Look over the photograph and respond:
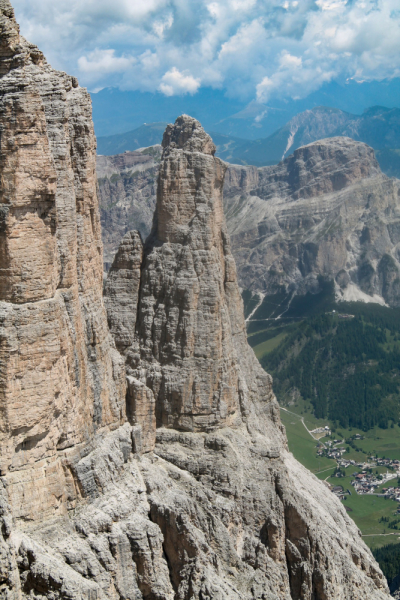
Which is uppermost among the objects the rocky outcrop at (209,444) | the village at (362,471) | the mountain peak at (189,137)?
the mountain peak at (189,137)

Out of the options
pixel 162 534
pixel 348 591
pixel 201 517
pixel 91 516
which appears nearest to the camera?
pixel 91 516

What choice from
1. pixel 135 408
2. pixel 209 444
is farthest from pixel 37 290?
pixel 209 444

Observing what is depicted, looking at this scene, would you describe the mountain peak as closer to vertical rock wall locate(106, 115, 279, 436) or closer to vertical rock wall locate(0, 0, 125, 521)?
vertical rock wall locate(106, 115, 279, 436)

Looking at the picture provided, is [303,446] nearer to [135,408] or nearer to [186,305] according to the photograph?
[186,305]

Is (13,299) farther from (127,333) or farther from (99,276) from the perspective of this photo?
(127,333)

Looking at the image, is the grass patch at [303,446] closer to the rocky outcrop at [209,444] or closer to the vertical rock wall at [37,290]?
the rocky outcrop at [209,444]

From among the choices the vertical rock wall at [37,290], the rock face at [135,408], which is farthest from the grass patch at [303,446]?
the vertical rock wall at [37,290]

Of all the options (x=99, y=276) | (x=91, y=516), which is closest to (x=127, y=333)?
(x=99, y=276)

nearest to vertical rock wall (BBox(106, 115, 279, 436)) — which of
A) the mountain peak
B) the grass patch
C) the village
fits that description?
the mountain peak
